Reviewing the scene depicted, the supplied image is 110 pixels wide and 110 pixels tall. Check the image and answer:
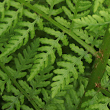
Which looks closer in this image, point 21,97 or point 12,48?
point 12,48

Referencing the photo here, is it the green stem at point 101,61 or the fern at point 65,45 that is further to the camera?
the green stem at point 101,61

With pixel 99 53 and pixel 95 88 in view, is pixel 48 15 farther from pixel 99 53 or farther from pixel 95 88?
pixel 95 88

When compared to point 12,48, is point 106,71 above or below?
below

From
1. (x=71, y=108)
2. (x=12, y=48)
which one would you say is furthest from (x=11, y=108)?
(x=12, y=48)

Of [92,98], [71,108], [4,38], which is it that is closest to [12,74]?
[4,38]

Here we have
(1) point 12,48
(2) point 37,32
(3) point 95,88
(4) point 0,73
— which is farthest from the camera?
(2) point 37,32

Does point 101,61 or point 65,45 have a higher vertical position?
point 65,45

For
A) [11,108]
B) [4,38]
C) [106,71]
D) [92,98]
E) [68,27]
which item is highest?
[68,27]

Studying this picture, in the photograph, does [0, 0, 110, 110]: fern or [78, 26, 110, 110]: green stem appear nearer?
[0, 0, 110, 110]: fern

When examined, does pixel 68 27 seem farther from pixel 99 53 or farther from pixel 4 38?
pixel 4 38

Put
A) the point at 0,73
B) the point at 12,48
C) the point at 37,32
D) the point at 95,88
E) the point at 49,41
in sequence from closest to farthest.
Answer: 1. the point at 12,48
2. the point at 49,41
3. the point at 95,88
4. the point at 0,73
5. the point at 37,32
